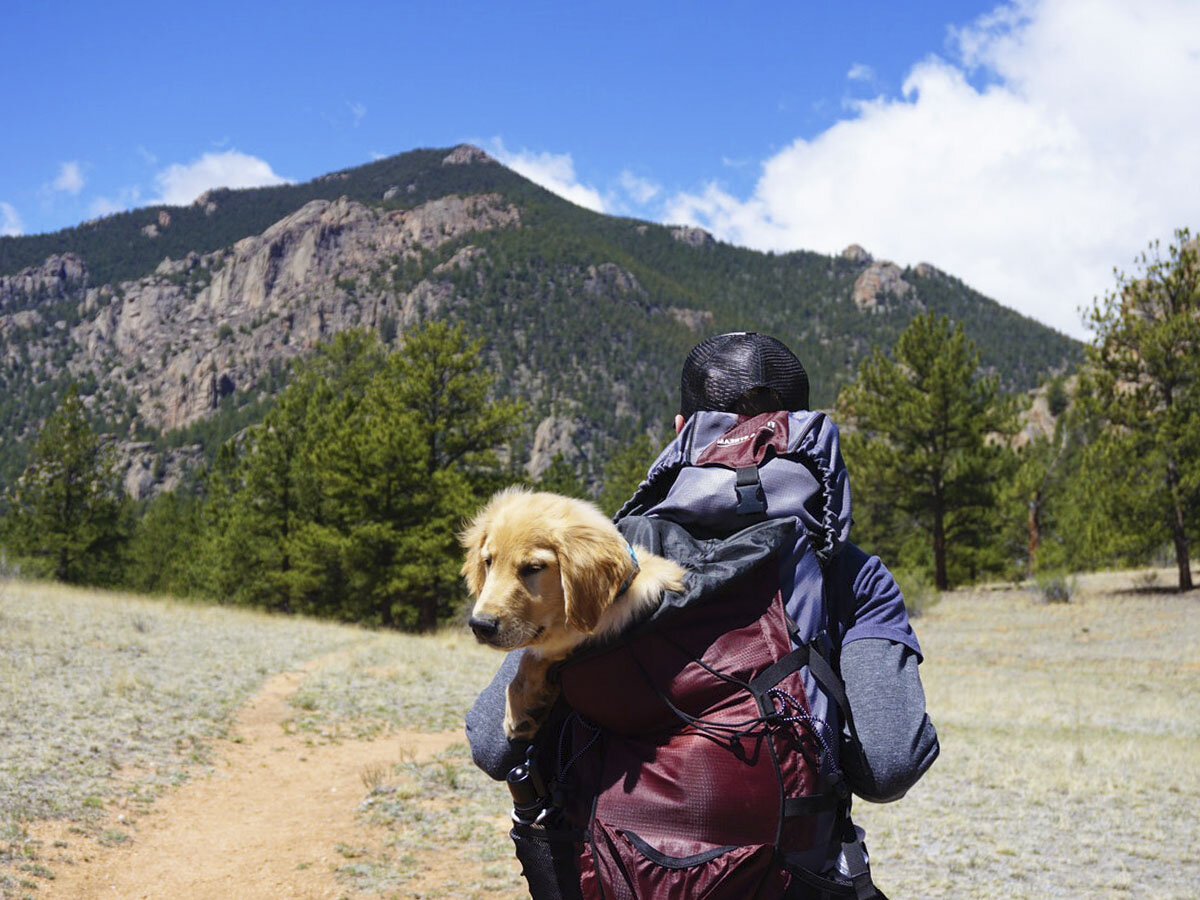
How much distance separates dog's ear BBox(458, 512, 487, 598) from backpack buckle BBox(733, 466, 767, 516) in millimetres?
535

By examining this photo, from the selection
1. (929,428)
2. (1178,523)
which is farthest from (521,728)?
(929,428)

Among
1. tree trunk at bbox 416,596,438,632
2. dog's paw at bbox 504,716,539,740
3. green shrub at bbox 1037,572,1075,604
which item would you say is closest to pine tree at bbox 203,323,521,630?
tree trunk at bbox 416,596,438,632

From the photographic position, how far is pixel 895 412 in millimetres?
30203

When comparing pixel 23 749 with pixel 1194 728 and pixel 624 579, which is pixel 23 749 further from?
pixel 1194 728

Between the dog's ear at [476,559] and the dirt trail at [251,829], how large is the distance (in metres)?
5.23

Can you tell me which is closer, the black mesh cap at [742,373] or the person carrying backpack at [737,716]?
the person carrying backpack at [737,716]

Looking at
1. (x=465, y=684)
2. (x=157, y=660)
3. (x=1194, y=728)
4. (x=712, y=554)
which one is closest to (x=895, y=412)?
(x=1194, y=728)

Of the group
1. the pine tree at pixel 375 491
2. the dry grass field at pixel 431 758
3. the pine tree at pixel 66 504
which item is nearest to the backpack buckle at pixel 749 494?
the dry grass field at pixel 431 758

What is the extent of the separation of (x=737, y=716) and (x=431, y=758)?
890 cm

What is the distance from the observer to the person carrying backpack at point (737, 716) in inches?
62.2

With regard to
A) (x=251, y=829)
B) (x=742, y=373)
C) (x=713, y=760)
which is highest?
(x=742, y=373)

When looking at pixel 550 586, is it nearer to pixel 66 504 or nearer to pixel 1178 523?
pixel 1178 523

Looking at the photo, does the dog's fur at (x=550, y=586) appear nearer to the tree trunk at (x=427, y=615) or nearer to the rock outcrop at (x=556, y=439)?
the tree trunk at (x=427, y=615)

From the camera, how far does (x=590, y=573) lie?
1.66 m
